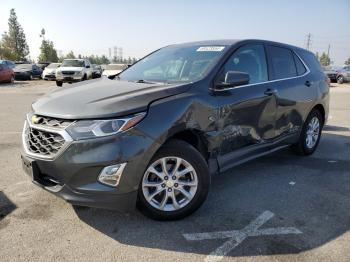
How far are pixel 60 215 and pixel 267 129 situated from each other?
2.65 m

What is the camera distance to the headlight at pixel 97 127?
10.2 feet

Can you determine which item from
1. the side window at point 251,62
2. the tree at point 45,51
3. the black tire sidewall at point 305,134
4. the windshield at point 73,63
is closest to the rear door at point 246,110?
the side window at point 251,62

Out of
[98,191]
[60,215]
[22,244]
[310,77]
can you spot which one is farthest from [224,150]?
[310,77]

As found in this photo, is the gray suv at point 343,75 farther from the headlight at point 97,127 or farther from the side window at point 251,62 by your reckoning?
the headlight at point 97,127

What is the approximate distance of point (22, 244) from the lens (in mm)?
3160

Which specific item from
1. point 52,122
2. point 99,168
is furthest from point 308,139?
point 52,122

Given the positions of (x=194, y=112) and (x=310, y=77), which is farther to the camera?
(x=310, y=77)

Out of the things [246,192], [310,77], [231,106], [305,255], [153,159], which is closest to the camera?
[305,255]

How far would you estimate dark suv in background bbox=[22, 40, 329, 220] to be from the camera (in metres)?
3.15

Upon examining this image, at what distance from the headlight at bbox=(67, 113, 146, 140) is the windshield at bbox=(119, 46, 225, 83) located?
1094 millimetres

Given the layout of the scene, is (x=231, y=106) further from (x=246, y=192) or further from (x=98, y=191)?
(x=98, y=191)

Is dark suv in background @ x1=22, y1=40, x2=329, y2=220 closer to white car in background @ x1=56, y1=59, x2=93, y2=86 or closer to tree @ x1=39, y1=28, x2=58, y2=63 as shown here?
white car in background @ x1=56, y1=59, x2=93, y2=86

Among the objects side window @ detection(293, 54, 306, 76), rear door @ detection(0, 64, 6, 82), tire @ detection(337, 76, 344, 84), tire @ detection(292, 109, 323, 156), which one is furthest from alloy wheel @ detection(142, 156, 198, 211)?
tire @ detection(337, 76, 344, 84)

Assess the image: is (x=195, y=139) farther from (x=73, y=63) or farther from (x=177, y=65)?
(x=73, y=63)
